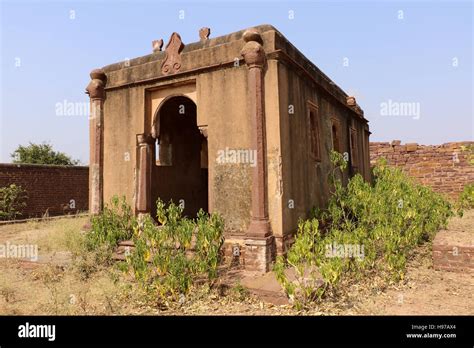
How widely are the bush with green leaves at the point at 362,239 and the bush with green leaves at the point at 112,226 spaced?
3374mm

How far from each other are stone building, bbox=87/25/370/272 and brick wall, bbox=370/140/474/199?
9.36 metres

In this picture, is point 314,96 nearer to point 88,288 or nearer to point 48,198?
point 88,288

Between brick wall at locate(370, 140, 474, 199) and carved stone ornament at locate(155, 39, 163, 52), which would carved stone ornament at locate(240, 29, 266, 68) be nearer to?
carved stone ornament at locate(155, 39, 163, 52)

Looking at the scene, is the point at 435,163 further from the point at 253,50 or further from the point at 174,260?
the point at 174,260

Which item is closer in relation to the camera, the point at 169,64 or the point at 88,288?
the point at 88,288

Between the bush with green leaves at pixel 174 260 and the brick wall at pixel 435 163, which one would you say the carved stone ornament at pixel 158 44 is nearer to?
the bush with green leaves at pixel 174 260

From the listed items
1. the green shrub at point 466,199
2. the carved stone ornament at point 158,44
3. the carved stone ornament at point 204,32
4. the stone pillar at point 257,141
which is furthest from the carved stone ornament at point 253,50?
the green shrub at point 466,199

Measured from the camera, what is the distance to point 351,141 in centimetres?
1188

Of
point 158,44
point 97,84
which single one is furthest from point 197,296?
point 158,44

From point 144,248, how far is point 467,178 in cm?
1625

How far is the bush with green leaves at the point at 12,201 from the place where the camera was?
13.6m

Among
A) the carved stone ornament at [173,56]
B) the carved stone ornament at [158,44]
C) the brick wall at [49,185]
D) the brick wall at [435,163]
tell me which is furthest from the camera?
the brick wall at [435,163]
